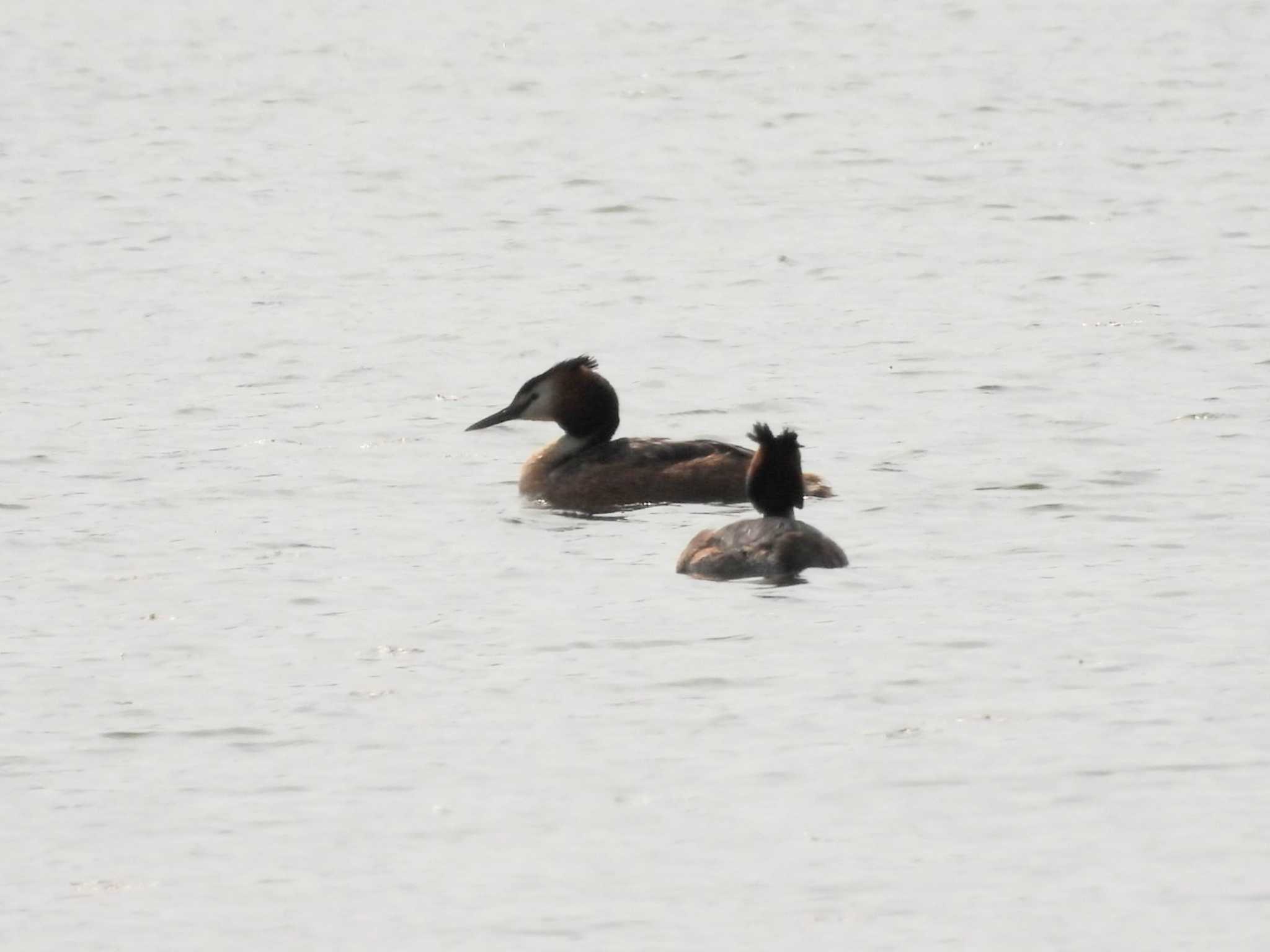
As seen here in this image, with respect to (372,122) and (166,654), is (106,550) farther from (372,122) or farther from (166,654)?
(372,122)

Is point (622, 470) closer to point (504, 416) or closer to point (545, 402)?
point (545, 402)

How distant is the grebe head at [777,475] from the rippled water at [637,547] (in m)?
0.60

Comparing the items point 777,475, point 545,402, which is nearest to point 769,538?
point 777,475

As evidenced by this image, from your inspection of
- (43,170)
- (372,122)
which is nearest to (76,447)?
(43,170)

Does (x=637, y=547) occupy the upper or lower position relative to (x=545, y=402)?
lower

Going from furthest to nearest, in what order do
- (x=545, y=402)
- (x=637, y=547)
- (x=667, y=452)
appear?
(x=545, y=402)
(x=667, y=452)
(x=637, y=547)

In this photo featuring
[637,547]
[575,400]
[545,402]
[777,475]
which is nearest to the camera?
[777,475]

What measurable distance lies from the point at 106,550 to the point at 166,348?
692cm

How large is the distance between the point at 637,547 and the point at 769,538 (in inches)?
56.8

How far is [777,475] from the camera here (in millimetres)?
13148

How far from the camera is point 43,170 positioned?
30734 millimetres

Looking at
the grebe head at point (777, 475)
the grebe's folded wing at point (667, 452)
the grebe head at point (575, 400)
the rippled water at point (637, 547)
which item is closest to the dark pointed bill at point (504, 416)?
the grebe head at point (575, 400)

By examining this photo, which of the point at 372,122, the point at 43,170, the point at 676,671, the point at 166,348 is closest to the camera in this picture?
the point at 676,671

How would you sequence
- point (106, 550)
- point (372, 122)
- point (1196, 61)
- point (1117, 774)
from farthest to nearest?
1. point (1196, 61)
2. point (372, 122)
3. point (106, 550)
4. point (1117, 774)
